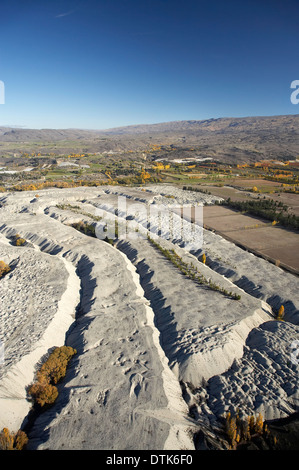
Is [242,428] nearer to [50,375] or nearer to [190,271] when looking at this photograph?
[50,375]

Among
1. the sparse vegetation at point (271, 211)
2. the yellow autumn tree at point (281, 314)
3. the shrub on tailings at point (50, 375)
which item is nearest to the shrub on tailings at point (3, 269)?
the shrub on tailings at point (50, 375)

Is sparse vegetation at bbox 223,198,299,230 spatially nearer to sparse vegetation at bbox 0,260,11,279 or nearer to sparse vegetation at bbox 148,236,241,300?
sparse vegetation at bbox 148,236,241,300

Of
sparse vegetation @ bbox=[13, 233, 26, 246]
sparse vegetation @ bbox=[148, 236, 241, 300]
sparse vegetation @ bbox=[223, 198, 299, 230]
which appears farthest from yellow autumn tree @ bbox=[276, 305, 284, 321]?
sparse vegetation @ bbox=[13, 233, 26, 246]

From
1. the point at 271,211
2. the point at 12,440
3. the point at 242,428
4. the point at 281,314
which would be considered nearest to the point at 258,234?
the point at 271,211

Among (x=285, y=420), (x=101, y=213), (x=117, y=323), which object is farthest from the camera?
(x=101, y=213)

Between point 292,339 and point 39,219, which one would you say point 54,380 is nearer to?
point 292,339

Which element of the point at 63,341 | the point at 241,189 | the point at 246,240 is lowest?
the point at 63,341

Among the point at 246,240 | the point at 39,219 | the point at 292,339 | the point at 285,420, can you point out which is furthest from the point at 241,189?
the point at 285,420

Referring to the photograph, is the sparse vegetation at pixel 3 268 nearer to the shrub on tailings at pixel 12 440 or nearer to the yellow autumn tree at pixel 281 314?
the shrub on tailings at pixel 12 440
